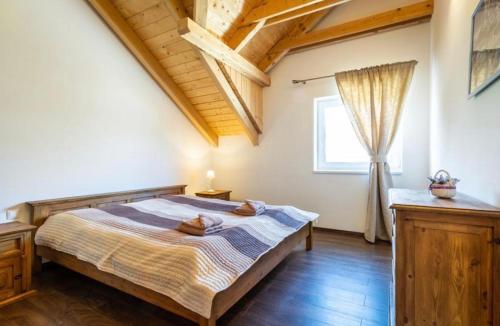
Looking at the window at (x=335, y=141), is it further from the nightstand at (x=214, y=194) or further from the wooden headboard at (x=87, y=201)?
the wooden headboard at (x=87, y=201)

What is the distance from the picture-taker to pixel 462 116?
1640mm

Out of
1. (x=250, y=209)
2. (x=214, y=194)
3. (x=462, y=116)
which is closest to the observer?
(x=462, y=116)

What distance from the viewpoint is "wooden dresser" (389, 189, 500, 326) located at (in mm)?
1112

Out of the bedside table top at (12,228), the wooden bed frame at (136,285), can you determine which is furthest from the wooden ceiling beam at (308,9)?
the bedside table top at (12,228)

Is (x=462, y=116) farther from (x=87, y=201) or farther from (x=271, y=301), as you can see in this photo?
(x=87, y=201)

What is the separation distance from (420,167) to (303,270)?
6.57 ft

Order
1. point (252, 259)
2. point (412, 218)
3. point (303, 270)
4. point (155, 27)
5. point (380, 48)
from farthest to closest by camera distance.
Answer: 1. point (380, 48)
2. point (155, 27)
3. point (303, 270)
4. point (252, 259)
5. point (412, 218)

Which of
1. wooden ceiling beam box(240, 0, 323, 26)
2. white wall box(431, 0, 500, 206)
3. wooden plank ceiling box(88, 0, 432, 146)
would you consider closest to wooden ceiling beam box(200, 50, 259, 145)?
wooden plank ceiling box(88, 0, 432, 146)

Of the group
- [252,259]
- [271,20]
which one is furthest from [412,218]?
[271,20]

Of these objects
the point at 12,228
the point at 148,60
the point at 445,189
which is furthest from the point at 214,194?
the point at 445,189

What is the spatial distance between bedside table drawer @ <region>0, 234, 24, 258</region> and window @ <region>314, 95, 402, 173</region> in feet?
11.3

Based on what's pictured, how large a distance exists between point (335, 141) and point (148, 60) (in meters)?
2.92

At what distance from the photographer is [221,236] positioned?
1806mm

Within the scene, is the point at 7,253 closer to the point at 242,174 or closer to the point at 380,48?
the point at 242,174
